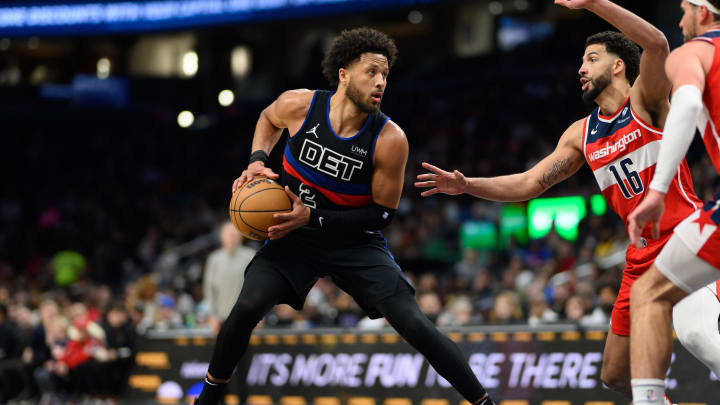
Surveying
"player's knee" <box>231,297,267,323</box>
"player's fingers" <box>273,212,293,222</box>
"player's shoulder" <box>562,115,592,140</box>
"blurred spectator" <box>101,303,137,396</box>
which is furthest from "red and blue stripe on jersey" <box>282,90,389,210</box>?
"blurred spectator" <box>101,303,137,396</box>

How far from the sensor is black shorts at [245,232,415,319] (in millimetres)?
5879

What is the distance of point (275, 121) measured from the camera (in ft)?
20.6

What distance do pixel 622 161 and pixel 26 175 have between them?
85.5 feet

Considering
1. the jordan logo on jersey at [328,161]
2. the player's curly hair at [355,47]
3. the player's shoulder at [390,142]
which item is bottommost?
the jordan logo on jersey at [328,161]

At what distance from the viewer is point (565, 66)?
20.1 meters

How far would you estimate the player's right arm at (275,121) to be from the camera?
6027mm

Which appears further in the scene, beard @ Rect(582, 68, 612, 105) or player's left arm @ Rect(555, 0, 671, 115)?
beard @ Rect(582, 68, 612, 105)

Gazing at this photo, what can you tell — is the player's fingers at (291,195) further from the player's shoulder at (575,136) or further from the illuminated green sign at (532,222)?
the illuminated green sign at (532,222)

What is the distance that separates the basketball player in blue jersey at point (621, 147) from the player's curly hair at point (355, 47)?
89cm

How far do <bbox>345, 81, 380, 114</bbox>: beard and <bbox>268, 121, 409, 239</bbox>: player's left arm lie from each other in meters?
0.16

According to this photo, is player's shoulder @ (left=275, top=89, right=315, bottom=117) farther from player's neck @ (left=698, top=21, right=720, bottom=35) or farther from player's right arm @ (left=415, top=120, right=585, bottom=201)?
player's neck @ (left=698, top=21, right=720, bottom=35)

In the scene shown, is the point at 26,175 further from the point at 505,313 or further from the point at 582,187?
the point at 505,313

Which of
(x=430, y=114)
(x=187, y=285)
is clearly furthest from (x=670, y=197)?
(x=430, y=114)

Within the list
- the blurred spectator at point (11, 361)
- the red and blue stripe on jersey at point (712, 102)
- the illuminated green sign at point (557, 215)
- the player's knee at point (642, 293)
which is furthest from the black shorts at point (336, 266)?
the blurred spectator at point (11, 361)
